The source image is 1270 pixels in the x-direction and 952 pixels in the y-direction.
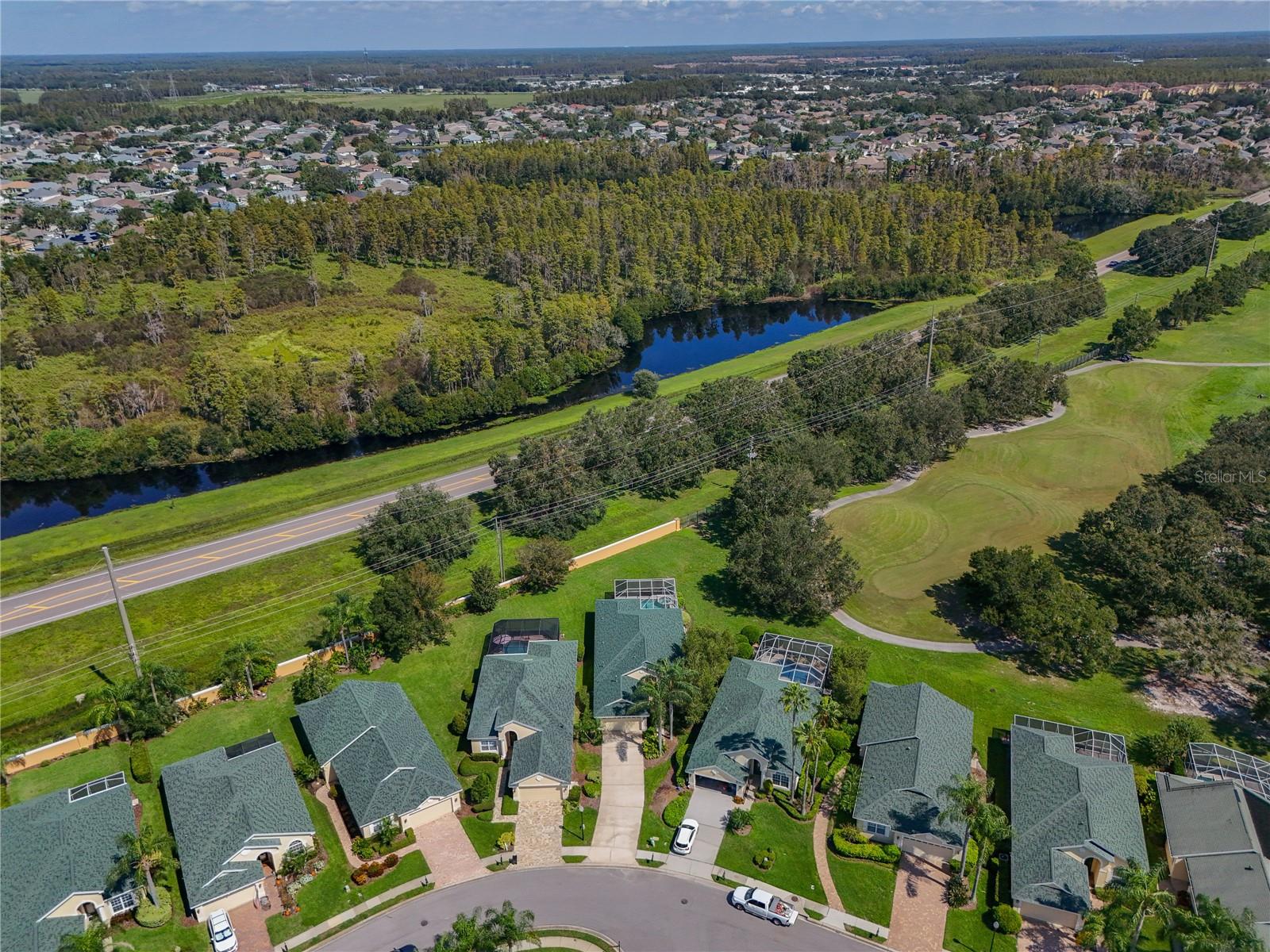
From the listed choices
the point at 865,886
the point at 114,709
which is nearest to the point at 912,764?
the point at 865,886

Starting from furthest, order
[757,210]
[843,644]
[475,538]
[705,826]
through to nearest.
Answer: [757,210]
[475,538]
[843,644]
[705,826]

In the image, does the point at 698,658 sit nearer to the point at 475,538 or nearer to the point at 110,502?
the point at 475,538

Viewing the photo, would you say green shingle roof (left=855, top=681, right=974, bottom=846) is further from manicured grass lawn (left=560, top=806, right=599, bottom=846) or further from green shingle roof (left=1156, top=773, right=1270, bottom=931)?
manicured grass lawn (left=560, top=806, right=599, bottom=846)

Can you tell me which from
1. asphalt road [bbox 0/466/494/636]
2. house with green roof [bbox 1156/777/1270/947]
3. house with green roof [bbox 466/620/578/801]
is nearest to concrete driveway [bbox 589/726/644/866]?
house with green roof [bbox 466/620/578/801]

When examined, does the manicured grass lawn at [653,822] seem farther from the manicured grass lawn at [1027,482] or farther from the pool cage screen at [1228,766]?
the pool cage screen at [1228,766]

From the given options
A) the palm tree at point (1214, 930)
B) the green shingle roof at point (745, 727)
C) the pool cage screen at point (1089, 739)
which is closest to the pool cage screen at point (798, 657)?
the green shingle roof at point (745, 727)

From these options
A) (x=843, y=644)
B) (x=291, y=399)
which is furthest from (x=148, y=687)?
(x=291, y=399)
